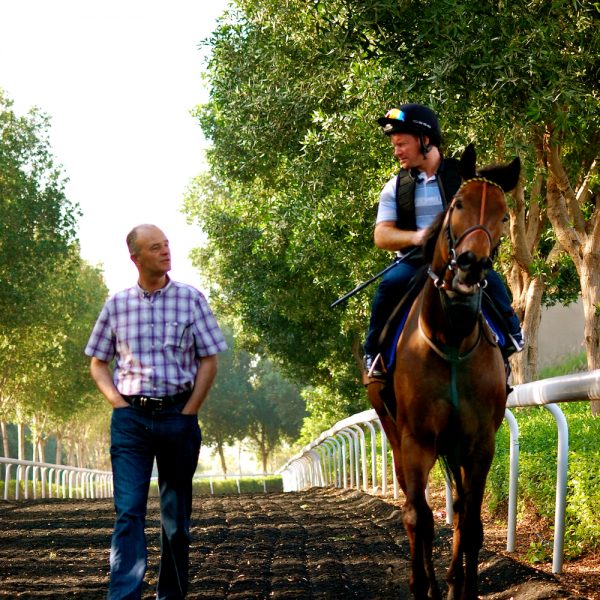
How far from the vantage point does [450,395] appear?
6312 millimetres

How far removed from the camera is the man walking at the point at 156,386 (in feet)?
22.3

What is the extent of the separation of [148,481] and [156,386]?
1.75 feet

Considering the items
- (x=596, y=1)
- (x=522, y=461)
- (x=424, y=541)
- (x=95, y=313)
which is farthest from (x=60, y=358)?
(x=424, y=541)

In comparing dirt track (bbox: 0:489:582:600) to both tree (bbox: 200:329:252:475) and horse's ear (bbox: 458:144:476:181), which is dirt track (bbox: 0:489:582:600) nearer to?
horse's ear (bbox: 458:144:476:181)

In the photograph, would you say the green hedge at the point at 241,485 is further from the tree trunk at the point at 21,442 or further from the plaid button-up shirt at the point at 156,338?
the plaid button-up shirt at the point at 156,338

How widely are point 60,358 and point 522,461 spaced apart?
42.1m

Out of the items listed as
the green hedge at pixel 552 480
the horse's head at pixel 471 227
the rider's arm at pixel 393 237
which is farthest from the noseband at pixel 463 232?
the green hedge at pixel 552 480

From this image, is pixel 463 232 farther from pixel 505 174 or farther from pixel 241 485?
pixel 241 485

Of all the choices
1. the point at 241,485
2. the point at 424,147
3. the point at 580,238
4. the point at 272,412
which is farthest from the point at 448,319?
the point at 272,412

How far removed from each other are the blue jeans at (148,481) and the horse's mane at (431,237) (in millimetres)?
1631

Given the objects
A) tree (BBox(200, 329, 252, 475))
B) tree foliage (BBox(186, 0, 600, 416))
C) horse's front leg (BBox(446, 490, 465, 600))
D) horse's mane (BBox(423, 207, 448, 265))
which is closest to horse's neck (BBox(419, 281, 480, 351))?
horse's mane (BBox(423, 207, 448, 265))

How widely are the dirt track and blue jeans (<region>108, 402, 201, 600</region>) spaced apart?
0.95 m

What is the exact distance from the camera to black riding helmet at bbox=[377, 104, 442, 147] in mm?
7051

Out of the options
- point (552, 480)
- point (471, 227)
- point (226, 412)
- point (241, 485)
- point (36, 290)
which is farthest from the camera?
point (226, 412)
